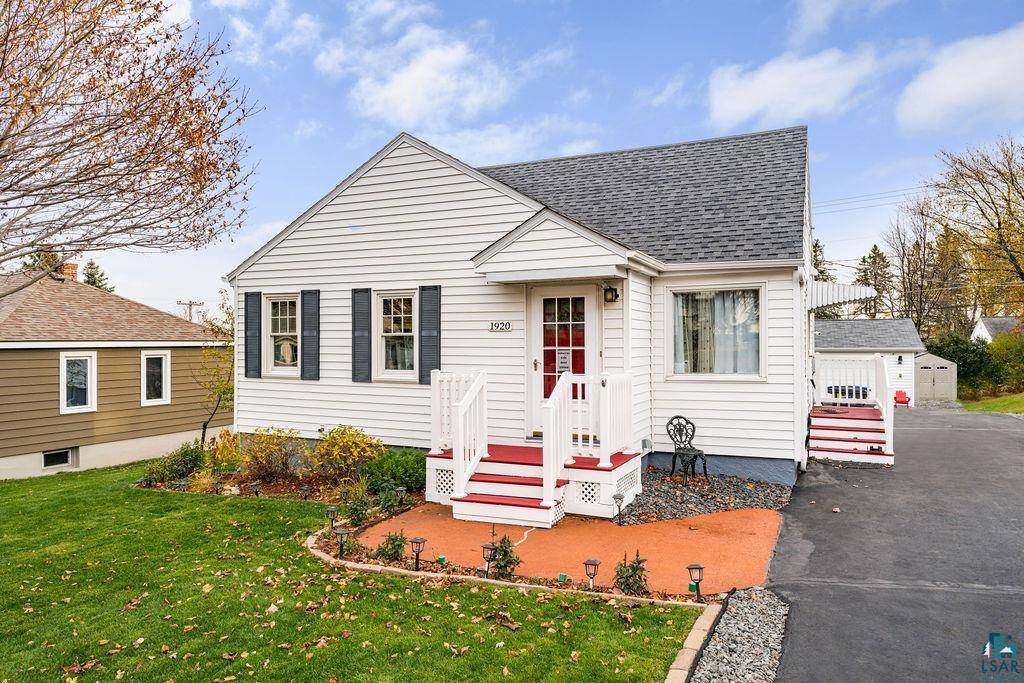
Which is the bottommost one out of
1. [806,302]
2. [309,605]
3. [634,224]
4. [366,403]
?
[309,605]

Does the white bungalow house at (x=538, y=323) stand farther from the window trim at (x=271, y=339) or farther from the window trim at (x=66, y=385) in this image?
the window trim at (x=66, y=385)

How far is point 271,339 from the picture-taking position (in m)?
11.3

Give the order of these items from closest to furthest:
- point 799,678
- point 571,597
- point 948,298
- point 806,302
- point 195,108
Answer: point 799,678 → point 571,597 → point 195,108 → point 806,302 → point 948,298

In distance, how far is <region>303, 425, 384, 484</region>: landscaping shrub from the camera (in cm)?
925

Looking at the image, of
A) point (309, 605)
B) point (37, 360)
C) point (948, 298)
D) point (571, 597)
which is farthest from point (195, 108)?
point (948, 298)

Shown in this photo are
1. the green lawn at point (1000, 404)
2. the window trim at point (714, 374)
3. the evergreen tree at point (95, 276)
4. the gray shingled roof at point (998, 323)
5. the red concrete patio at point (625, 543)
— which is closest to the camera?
the red concrete patio at point (625, 543)

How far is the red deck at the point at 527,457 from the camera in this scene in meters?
7.52

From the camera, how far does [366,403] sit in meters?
10.3

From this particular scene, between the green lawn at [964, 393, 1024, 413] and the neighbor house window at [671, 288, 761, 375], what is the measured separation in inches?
686

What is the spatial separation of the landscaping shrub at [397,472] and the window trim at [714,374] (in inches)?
161

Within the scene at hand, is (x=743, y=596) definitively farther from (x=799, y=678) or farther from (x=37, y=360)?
(x=37, y=360)

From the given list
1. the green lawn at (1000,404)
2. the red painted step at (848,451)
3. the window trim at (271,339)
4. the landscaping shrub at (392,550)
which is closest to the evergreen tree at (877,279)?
the green lawn at (1000,404)

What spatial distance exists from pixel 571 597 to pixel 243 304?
8.89m

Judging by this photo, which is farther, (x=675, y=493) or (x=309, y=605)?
(x=675, y=493)
